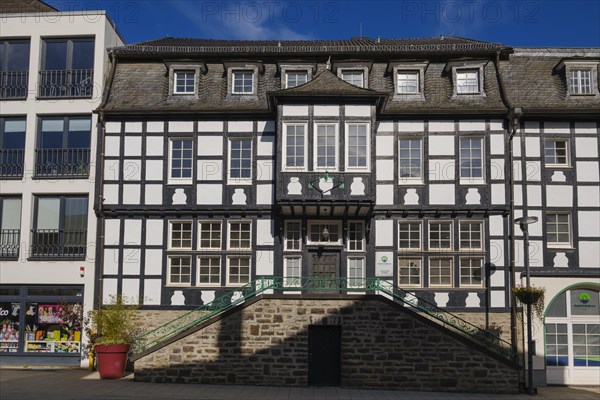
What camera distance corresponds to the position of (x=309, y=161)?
2266 centimetres

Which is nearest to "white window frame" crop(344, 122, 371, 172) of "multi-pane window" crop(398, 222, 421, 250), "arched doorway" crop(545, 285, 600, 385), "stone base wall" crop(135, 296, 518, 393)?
"multi-pane window" crop(398, 222, 421, 250)

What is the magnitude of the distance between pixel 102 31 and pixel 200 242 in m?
8.22

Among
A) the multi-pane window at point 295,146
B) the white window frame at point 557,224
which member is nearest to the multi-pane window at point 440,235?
the white window frame at point 557,224

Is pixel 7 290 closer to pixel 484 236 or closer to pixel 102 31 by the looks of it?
pixel 102 31

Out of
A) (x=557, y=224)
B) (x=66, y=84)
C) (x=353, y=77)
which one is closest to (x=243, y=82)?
(x=353, y=77)

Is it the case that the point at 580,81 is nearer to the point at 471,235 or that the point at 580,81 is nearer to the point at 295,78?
the point at 471,235

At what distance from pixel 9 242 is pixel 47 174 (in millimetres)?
2641

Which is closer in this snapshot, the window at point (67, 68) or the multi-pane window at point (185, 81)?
the window at point (67, 68)

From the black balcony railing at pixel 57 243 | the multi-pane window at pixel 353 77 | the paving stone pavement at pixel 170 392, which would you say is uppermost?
the multi-pane window at pixel 353 77

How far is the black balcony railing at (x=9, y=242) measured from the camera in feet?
78.8

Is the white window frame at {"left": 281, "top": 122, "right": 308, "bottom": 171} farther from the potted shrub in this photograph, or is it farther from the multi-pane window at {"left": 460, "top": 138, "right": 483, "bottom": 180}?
the potted shrub

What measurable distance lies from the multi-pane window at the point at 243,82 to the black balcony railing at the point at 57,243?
23.6 ft

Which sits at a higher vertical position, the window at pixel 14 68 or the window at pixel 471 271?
the window at pixel 14 68

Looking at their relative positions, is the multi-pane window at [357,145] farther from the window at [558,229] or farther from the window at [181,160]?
the window at [558,229]
